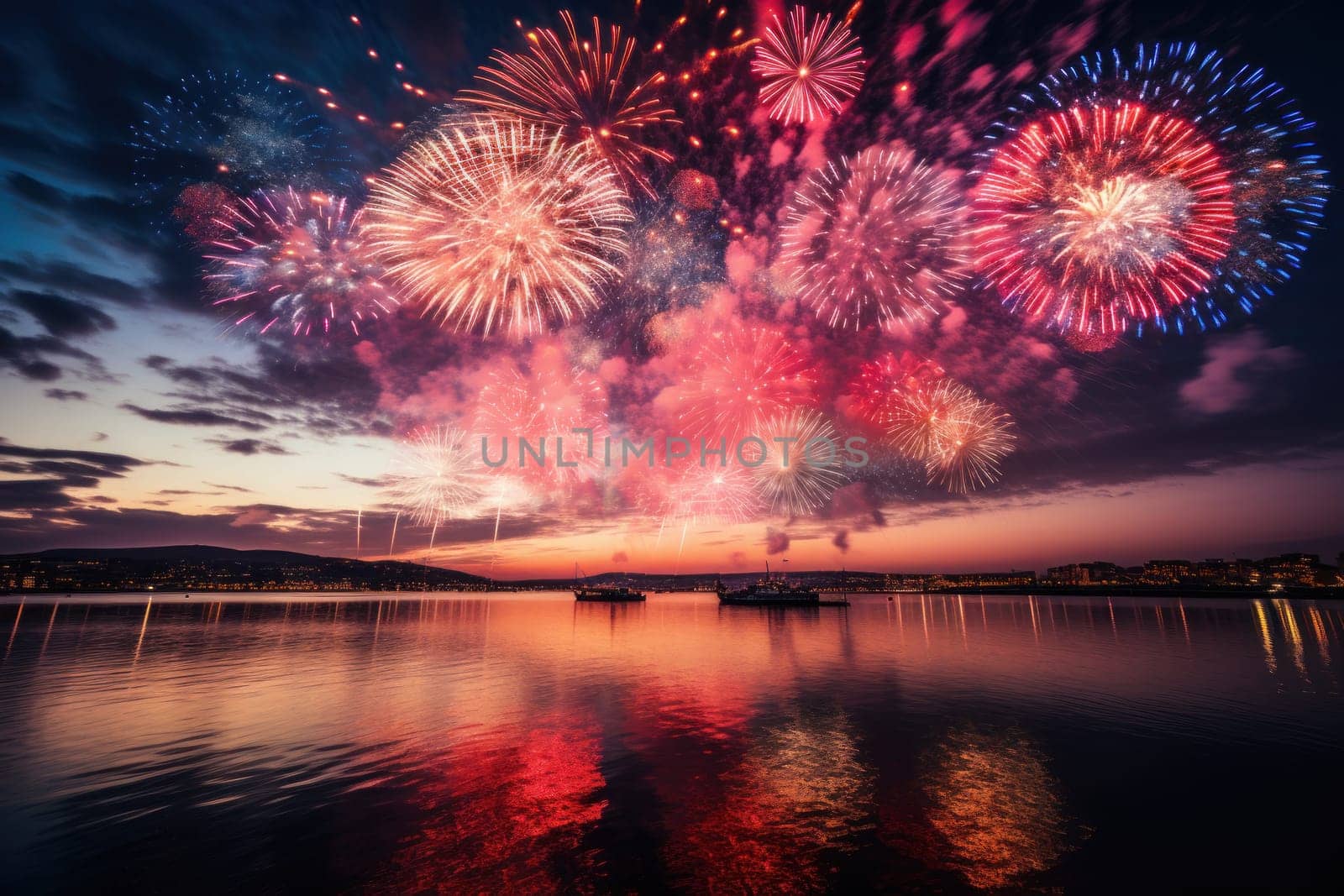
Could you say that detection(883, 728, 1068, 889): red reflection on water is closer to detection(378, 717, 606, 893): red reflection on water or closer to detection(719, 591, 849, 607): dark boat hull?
detection(378, 717, 606, 893): red reflection on water

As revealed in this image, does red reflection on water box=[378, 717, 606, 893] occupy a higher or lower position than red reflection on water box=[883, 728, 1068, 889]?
lower

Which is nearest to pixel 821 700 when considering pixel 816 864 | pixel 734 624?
pixel 816 864

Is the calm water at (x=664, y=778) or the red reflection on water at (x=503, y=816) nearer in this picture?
the red reflection on water at (x=503, y=816)

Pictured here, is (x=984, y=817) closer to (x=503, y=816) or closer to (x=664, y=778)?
(x=664, y=778)

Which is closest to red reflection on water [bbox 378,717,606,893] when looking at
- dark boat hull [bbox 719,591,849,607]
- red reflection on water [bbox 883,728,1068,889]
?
red reflection on water [bbox 883,728,1068,889]

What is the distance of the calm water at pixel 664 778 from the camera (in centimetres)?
1271

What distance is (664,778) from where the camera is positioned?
60.1ft

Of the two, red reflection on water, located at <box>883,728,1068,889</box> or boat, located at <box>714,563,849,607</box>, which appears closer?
red reflection on water, located at <box>883,728,1068,889</box>

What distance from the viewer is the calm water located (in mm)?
12711

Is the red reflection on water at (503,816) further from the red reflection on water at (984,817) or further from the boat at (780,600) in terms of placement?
the boat at (780,600)

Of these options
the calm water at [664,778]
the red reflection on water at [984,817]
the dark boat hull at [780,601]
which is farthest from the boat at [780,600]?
the red reflection on water at [984,817]

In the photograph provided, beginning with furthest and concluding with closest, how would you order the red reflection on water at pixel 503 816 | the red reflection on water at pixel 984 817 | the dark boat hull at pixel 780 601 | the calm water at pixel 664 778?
the dark boat hull at pixel 780 601, the red reflection on water at pixel 984 817, the calm water at pixel 664 778, the red reflection on water at pixel 503 816

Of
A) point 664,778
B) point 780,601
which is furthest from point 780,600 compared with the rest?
point 664,778

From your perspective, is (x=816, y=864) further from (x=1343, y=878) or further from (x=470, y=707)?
(x=470, y=707)
